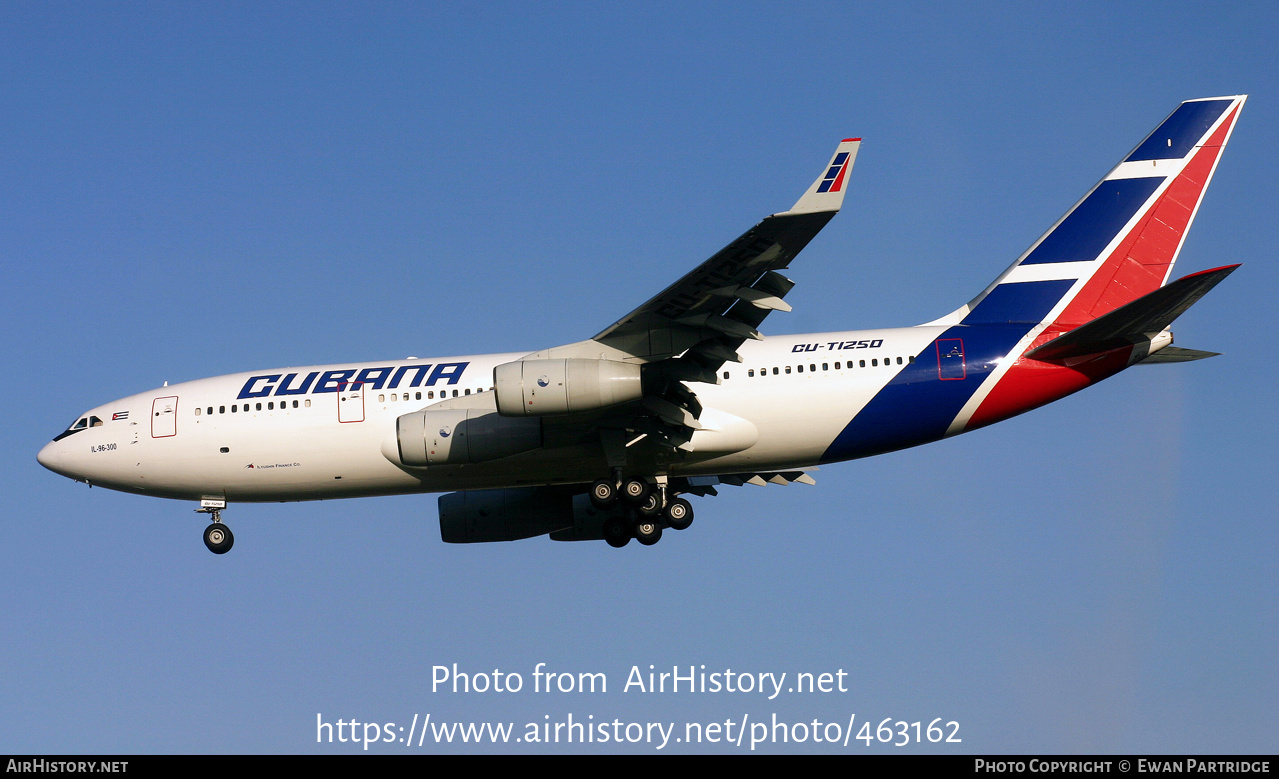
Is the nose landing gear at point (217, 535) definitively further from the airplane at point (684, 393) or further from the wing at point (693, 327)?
the wing at point (693, 327)

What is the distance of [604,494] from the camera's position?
70.1 feet

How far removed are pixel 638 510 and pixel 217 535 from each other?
8082 mm

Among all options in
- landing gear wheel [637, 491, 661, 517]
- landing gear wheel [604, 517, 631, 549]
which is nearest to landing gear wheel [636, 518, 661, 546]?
landing gear wheel [637, 491, 661, 517]

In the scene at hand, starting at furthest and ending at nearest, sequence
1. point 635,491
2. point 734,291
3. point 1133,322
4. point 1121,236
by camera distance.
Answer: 1. point 1121,236
2. point 635,491
3. point 1133,322
4. point 734,291

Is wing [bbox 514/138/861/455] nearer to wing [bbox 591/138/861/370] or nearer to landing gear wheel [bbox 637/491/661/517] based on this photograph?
wing [bbox 591/138/861/370]

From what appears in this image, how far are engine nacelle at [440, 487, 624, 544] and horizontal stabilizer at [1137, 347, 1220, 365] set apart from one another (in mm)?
10787

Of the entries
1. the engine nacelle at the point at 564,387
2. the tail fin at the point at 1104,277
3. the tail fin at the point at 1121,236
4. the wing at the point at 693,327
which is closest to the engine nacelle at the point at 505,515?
the wing at the point at 693,327

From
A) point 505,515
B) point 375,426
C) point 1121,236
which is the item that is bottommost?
point 505,515

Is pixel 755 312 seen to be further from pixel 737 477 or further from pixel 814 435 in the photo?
pixel 737 477

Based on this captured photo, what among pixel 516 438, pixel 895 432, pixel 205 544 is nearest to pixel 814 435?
pixel 895 432

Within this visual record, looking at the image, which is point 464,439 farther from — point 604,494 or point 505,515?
point 505,515

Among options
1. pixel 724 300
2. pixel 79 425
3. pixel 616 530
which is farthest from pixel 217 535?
pixel 724 300

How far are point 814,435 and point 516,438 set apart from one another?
505 cm

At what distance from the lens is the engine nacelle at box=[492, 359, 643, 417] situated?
19.1 m
